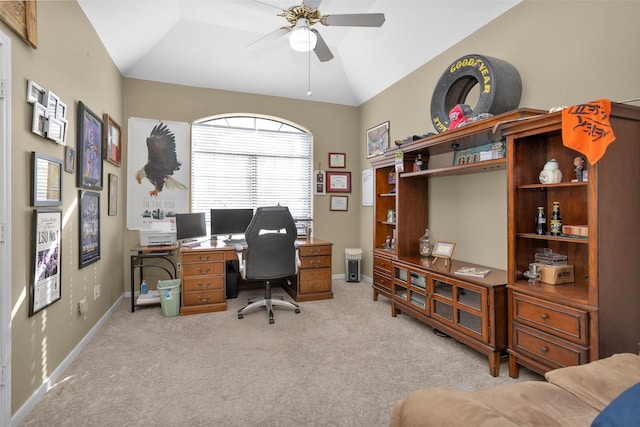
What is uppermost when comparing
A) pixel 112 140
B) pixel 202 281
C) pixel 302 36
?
pixel 302 36

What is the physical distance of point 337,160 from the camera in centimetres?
521

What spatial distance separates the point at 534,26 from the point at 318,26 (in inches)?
89.6

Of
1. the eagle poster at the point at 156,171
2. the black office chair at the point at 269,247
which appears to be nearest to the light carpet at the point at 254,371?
the black office chair at the point at 269,247

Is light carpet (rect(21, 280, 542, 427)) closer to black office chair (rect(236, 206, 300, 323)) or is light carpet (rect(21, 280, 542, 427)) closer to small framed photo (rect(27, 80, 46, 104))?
black office chair (rect(236, 206, 300, 323))

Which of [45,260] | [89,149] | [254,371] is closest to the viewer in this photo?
[45,260]

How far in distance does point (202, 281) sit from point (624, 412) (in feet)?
11.7

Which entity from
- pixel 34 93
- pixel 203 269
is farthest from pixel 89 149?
pixel 203 269

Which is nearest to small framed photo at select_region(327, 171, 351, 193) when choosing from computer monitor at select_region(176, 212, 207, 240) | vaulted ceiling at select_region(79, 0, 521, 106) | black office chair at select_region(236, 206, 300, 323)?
vaulted ceiling at select_region(79, 0, 521, 106)

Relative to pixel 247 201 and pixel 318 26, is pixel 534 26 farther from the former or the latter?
pixel 247 201

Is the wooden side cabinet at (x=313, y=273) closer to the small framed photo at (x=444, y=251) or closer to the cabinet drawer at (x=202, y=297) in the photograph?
the cabinet drawer at (x=202, y=297)

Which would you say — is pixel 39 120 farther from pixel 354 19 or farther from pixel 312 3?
pixel 354 19

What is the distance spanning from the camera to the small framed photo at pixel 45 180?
6.33 feet

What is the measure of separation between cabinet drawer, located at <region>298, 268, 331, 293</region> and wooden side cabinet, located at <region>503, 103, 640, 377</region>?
2289 mm

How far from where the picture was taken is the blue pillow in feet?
2.42
